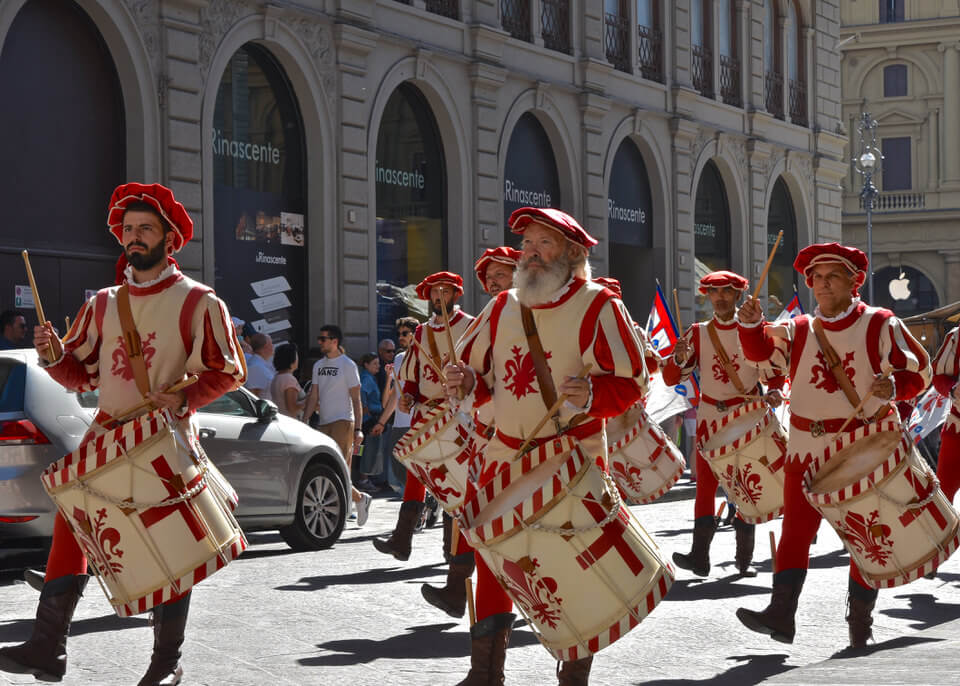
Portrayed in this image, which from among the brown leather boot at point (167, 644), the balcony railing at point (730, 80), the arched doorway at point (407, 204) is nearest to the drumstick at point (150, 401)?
the brown leather boot at point (167, 644)

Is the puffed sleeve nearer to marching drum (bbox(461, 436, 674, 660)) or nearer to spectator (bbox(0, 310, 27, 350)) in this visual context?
marching drum (bbox(461, 436, 674, 660))

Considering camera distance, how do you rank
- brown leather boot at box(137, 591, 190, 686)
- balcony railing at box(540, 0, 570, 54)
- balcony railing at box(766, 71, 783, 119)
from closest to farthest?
brown leather boot at box(137, 591, 190, 686), balcony railing at box(540, 0, 570, 54), balcony railing at box(766, 71, 783, 119)

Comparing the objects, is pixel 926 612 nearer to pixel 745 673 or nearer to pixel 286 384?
pixel 745 673

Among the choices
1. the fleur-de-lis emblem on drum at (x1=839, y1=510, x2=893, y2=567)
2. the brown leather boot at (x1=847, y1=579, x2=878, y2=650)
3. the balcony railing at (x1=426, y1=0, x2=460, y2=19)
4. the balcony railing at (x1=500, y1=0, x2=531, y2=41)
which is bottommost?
the brown leather boot at (x1=847, y1=579, x2=878, y2=650)

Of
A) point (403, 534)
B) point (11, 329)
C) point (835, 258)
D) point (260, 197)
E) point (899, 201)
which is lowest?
point (403, 534)

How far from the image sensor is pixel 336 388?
15750 mm

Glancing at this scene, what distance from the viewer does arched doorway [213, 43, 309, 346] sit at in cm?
1973

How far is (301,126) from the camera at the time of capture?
21.0m

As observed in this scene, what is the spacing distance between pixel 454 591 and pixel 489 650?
8.87 ft

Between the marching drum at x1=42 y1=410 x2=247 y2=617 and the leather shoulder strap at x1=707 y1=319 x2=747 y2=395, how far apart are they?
462 centimetres

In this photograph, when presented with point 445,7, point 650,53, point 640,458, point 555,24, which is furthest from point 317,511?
point 650,53

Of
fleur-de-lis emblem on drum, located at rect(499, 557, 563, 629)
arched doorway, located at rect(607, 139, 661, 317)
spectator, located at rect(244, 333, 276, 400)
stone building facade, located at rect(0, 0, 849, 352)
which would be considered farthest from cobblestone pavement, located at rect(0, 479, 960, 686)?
arched doorway, located at rect(607, 139, 661, 317)

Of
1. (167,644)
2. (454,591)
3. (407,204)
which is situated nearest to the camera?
(167,644)

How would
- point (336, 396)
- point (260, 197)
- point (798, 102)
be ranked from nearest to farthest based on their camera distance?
point (336, 396) → point (260, 197) → point (798, 102)
